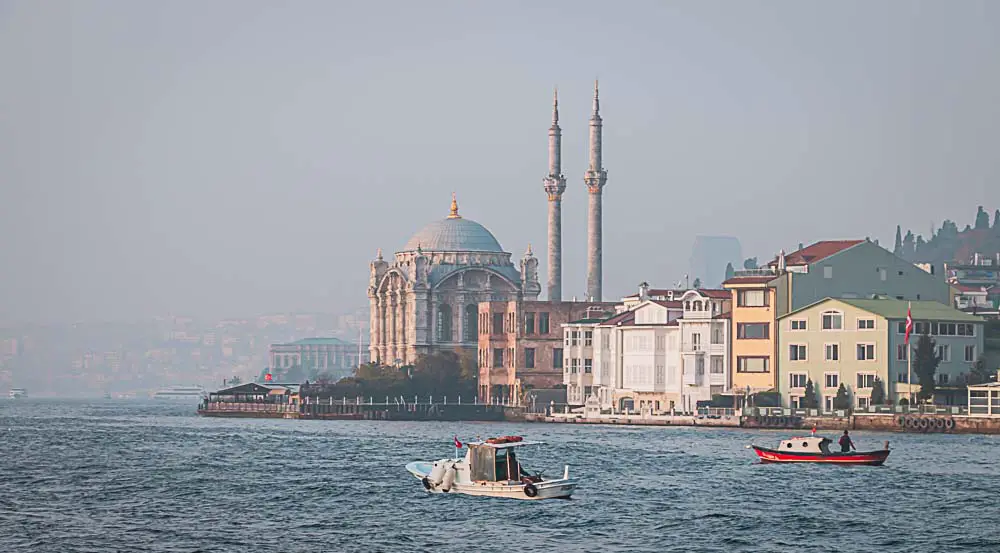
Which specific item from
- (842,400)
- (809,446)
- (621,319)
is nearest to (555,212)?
Result: (621,319)

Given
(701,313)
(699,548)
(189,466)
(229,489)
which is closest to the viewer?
(699,548)

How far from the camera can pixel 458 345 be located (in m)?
189

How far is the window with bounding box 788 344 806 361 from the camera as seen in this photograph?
398 feet

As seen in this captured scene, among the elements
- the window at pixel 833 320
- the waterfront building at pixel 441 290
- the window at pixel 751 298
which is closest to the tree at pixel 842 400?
the window at pixel 833 320

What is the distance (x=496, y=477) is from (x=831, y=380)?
58.4 m

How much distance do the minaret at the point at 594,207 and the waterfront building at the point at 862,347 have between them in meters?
54.3

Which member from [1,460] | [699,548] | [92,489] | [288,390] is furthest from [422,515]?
[288,390]

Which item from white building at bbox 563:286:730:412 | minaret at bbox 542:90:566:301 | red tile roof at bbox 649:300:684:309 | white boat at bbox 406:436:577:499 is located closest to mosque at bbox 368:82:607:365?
minaret at bbox 542:90:566:301

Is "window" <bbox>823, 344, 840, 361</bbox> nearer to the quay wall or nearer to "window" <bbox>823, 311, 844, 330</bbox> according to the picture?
"window" <bbox>823, 311, 844, 330</bbox>

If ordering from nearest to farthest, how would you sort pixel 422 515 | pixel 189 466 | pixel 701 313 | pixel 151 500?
pixel 422 515, pixel 151 500, pixel 189 466, pixel 701 313

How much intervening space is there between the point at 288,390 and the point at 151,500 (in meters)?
109

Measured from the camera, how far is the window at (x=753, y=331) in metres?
125

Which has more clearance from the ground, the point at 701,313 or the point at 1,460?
the point at 701,313

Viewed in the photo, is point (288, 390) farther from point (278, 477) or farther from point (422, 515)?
point (422, 515)
